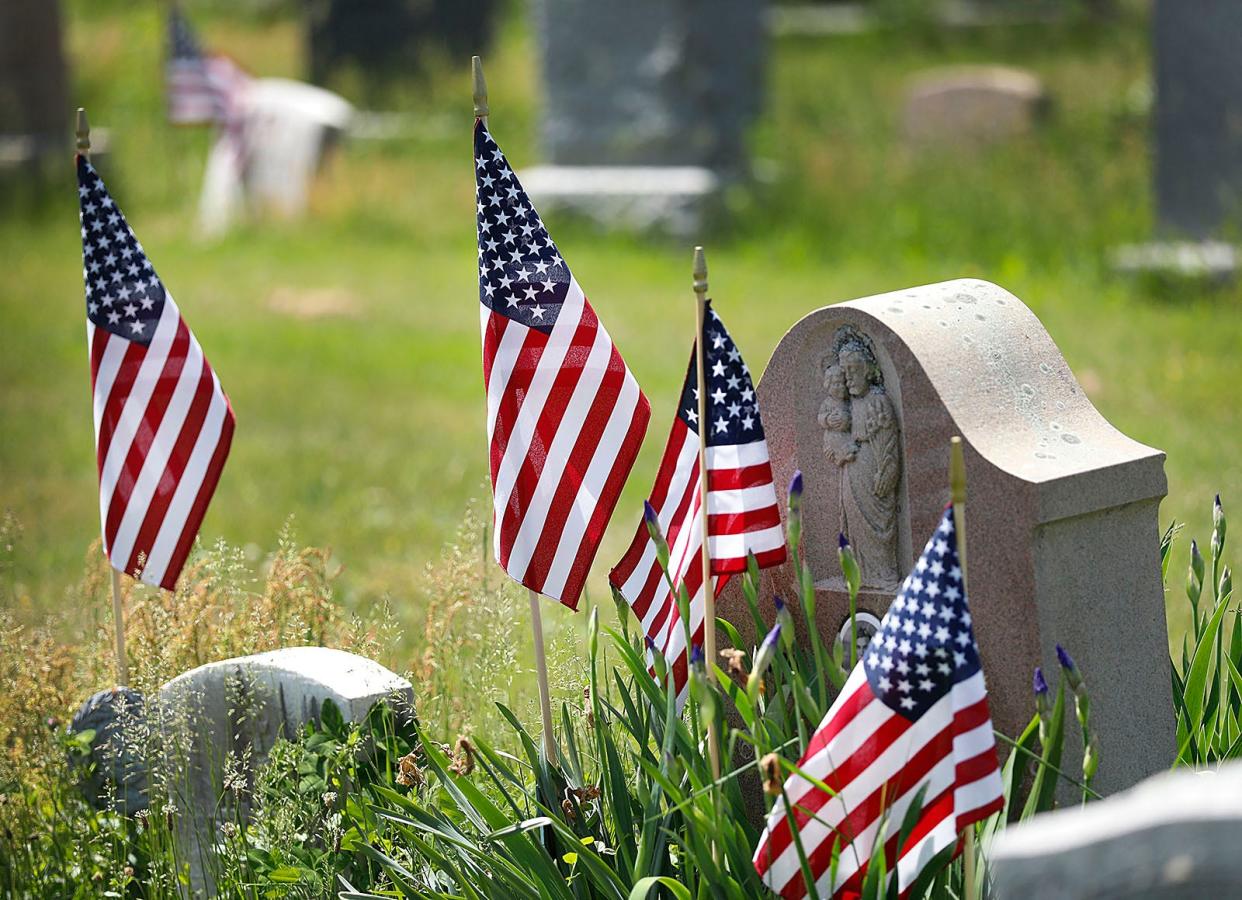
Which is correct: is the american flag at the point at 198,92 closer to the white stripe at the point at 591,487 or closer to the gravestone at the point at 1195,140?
the gravestone at the point at 1195,140

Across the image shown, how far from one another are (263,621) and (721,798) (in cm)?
177

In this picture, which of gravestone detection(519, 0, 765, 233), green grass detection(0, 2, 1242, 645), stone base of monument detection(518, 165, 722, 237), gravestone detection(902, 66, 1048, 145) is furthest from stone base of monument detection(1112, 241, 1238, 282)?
gravestone detection(902, 66, 1048, 145)

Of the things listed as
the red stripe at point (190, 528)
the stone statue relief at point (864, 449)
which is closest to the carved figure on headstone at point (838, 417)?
the stone statue relief at point (864, 449)

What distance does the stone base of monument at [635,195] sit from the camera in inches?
525

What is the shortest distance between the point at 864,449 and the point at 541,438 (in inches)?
28.4

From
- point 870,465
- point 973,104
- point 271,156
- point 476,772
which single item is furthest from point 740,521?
point 973,104

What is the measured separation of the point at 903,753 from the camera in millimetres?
2857

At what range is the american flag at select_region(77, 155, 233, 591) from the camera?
14.6 ft

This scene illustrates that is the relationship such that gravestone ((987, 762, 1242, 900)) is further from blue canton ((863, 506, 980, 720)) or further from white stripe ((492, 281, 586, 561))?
white stripe ((492, 281, 586, 561))

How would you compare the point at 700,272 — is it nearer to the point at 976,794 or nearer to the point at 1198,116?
the point at 976,794

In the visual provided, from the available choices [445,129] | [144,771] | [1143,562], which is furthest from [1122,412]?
[445,129]

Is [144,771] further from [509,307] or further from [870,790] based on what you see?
[870,790]

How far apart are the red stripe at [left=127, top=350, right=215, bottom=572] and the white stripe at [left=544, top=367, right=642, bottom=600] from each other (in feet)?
4.32

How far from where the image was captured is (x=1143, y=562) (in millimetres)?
3482
